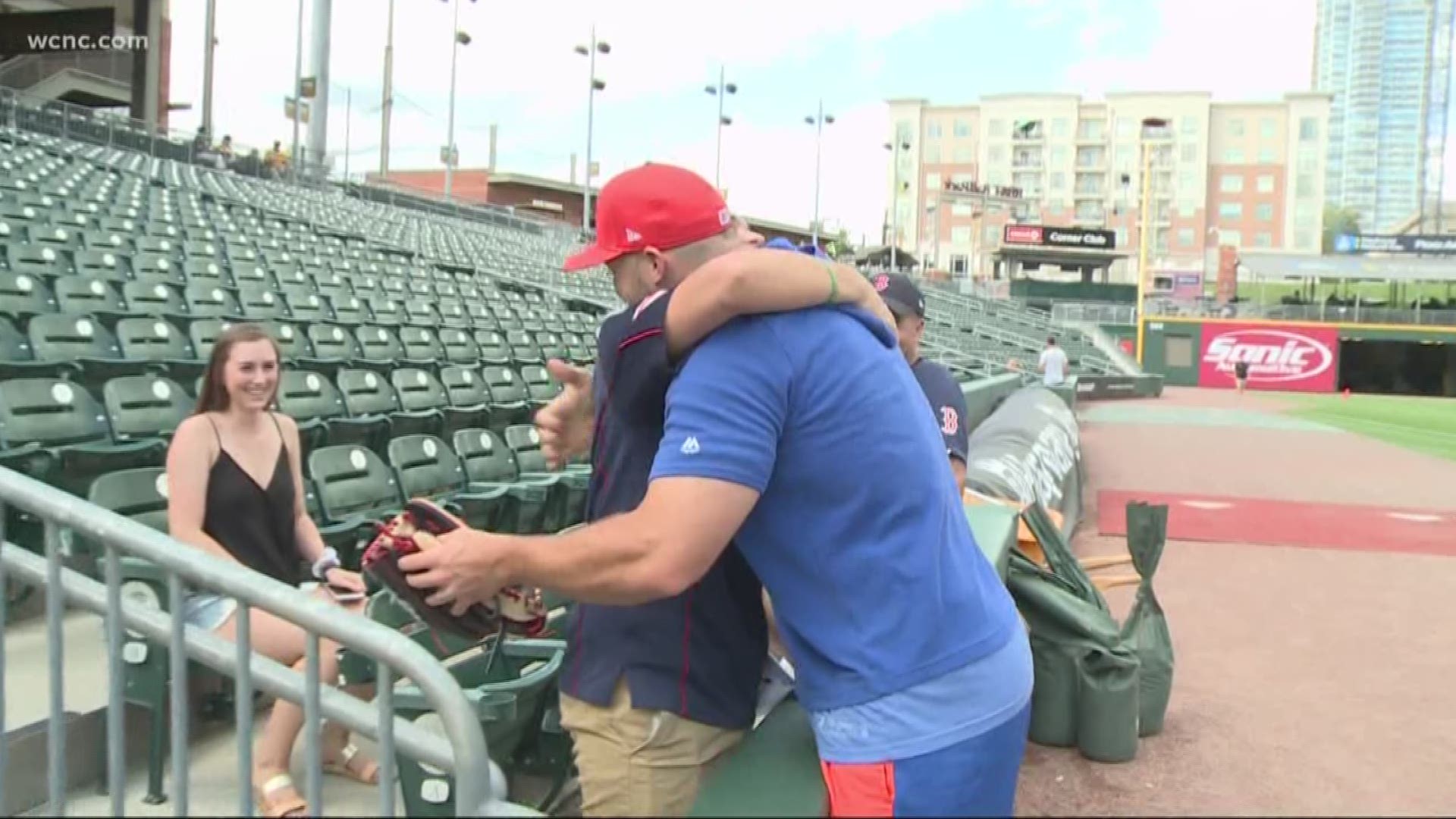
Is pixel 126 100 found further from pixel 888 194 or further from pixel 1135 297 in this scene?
pixel 888 194

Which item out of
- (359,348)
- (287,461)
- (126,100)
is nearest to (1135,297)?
(126,100)

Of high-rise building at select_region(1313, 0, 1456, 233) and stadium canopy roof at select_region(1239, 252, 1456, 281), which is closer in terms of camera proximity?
stadium canopy roof at select_region(1239, 252, 1456, 281)

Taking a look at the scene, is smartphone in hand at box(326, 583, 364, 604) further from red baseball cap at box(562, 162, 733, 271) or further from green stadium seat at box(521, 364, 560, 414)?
green stadium seat at box(521, 364, 560, 414)

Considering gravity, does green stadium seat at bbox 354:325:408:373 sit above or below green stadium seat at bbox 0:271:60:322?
below

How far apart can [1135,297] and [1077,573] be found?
53716 millimetres

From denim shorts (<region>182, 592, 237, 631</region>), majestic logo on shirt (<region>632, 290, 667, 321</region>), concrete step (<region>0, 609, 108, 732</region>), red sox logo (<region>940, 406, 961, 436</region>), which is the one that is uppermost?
majestic logo on shirt (<region>632, 290, 667, 321</region>)

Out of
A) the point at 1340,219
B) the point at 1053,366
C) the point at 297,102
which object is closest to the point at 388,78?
the point at 297,102

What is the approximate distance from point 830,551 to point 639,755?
543 mm

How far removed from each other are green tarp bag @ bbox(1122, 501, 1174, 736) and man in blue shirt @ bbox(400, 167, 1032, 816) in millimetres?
3097

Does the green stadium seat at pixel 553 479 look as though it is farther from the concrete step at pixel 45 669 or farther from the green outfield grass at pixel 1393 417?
the green outfield grass at pixel 1393 417

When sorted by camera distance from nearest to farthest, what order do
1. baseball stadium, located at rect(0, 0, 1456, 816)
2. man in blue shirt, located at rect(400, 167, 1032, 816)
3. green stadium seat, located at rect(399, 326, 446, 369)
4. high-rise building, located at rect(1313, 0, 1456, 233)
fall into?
man in blue shirt, located at rect(400, 167, 1032, 816), baseball stadium, located at rect(0, 0, 1456, 816), green stadium seat, located at rect(399, 326, 446, 369), high-rise building, located at rect(1313, 0, 1456, 233)

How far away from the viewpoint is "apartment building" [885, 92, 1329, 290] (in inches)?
4045

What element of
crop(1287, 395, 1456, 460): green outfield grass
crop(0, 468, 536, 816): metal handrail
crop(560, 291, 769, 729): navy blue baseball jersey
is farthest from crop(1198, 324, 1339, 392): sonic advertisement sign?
crop(0, 468, 536, 816): metal handrail

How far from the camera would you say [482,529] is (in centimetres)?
579
